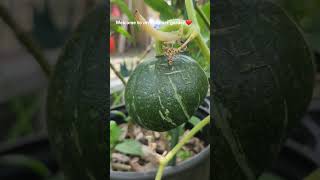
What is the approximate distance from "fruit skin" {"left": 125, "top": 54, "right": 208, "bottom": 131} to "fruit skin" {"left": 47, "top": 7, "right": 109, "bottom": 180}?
4cm

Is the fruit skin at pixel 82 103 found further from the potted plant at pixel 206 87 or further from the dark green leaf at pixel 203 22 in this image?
the dark green leaf at pixel 203 22

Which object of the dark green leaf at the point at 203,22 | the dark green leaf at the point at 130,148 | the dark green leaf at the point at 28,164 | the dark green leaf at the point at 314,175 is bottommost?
the dark green leaf at the point at 130,148

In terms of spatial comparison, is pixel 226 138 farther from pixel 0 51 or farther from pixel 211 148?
pixel 0 51

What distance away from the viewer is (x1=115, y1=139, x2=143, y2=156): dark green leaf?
0.64m

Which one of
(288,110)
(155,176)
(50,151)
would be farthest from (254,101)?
(50,151)

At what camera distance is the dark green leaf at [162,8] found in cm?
54

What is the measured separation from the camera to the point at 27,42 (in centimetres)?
49

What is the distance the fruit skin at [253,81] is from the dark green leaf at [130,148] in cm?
14

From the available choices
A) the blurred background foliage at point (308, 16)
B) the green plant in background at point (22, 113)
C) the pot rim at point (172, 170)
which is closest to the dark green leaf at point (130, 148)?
the pot rim at point (172, 170)

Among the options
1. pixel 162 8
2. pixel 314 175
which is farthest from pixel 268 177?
pixel 162 8

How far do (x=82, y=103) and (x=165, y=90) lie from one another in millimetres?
102

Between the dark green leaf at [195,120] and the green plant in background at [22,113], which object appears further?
the dark green leaf at [195,120]

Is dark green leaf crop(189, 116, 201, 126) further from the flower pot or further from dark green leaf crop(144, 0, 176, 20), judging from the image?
dark green leaf crop(144, 0, 176, 20)

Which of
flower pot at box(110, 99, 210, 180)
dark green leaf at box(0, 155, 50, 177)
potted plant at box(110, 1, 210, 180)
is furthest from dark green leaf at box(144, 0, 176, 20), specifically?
dark green leaf at box(0, 155, 50, 177)
